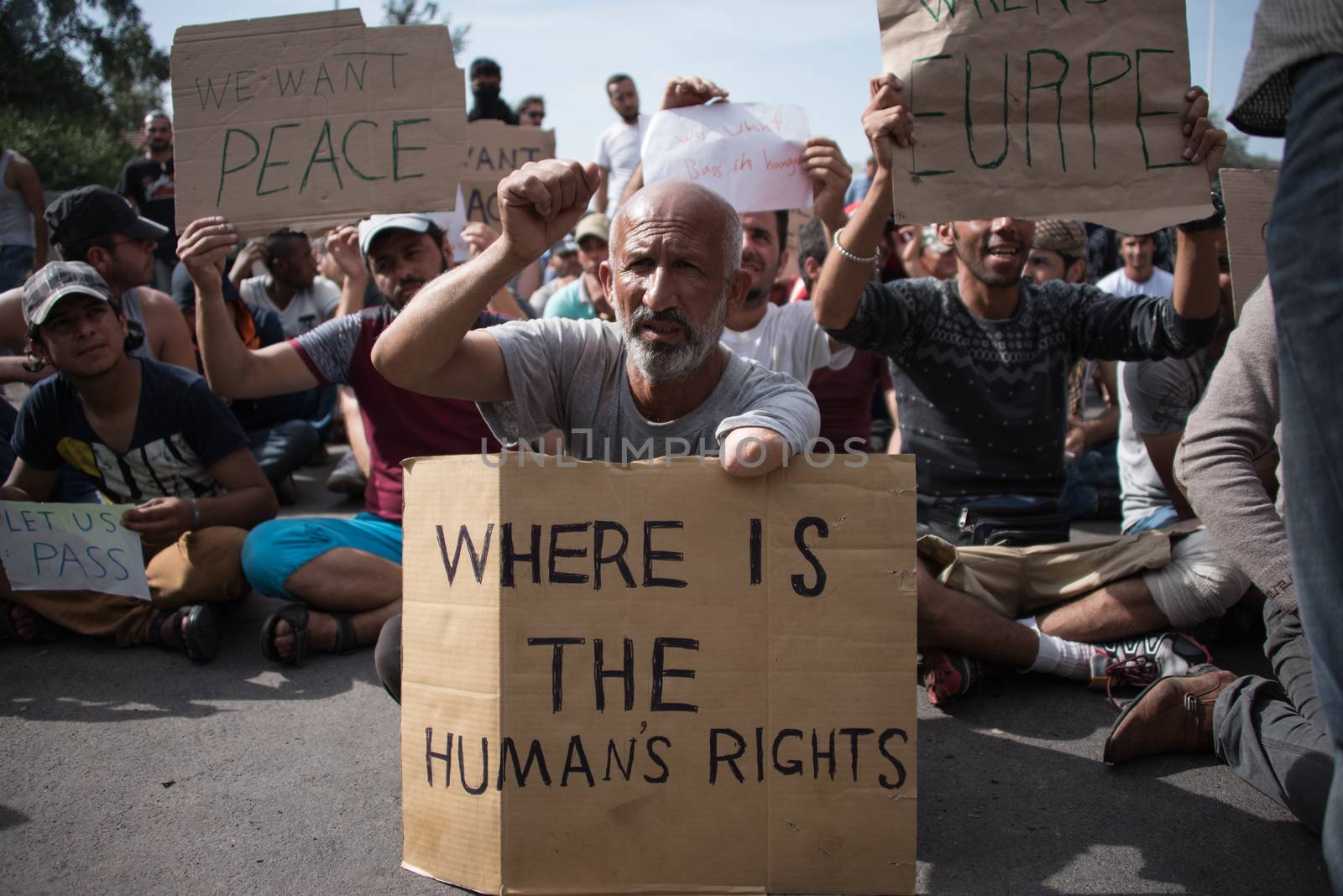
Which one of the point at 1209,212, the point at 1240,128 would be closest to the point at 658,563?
the point at 1240,128

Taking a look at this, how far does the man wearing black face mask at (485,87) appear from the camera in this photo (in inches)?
380

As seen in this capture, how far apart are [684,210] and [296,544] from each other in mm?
2056

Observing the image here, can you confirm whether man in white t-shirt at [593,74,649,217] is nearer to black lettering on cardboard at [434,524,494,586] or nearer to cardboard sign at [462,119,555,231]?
cardboard sign at [462,119,555,231]

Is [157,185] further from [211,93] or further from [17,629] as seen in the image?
[211,93]

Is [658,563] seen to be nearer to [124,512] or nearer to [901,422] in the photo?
[901,422]

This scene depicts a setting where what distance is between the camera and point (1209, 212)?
2746 mm

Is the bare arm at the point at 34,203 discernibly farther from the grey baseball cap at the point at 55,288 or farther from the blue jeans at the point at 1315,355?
the blue jeans at the point at 1315,355

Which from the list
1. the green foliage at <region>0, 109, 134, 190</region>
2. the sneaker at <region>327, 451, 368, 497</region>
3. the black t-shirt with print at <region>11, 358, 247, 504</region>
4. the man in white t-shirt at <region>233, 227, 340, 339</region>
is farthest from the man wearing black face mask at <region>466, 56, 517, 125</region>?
the green foliage at <region>0, 109, 134, 190</region>

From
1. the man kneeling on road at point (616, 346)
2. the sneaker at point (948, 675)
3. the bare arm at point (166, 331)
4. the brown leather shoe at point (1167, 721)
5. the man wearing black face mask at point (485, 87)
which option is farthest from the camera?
the man wearing black face mask at point (485, 87)

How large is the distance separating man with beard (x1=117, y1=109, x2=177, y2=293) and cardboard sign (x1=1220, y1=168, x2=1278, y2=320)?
7.42 meters

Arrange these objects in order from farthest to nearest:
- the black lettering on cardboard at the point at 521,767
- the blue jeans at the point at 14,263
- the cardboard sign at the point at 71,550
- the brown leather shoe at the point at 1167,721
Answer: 1. the blue jeans at the point at 14,263
2. the cardboard sign at the point at 71,550
3. the brown leather shoe at the point at 1167,721
4. the black lettering on cardboard at the point at 521,767

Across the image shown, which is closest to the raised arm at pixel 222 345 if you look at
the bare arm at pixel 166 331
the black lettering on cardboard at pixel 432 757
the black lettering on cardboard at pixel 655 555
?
the bare arm at pixel 166 331

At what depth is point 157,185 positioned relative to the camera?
9164 millimetres

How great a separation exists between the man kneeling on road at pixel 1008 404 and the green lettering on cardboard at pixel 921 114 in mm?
A: 113
